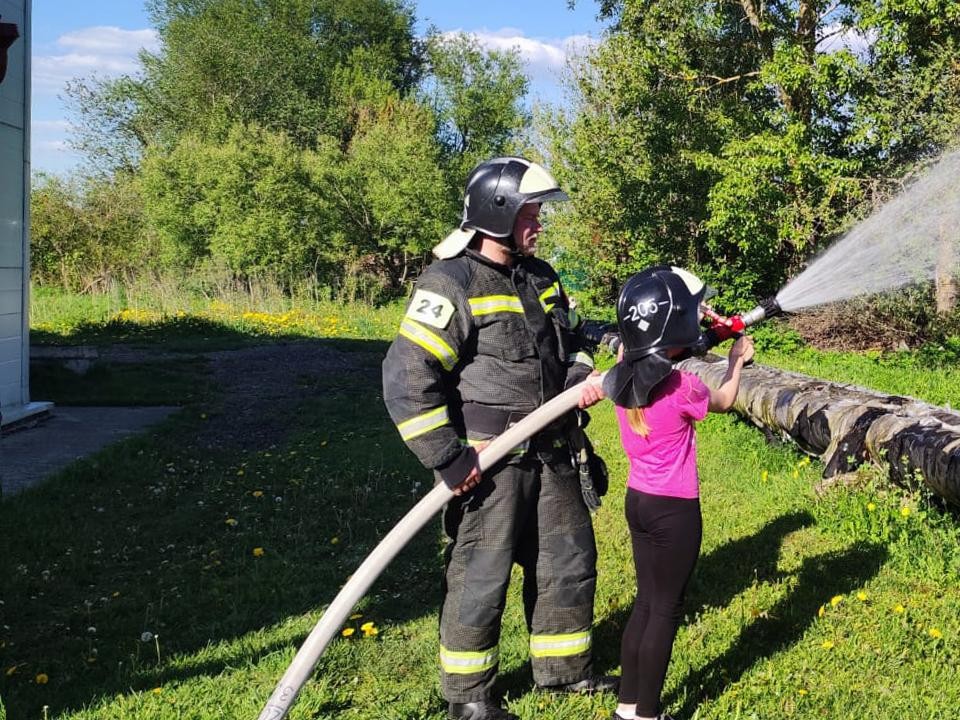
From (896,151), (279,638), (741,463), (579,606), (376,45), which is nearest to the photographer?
(579,606)

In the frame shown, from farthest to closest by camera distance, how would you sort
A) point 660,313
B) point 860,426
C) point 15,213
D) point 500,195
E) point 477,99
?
point 477,99
point 15,213
point 860,426
point 500,195
point 660,313

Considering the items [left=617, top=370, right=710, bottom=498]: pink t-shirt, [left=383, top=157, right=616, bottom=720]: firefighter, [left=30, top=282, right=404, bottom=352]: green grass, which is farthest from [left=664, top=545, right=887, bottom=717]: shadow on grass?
[left=30, top=282, right=404, bottom=352]: green grass

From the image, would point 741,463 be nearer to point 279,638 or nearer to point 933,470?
point 933,470

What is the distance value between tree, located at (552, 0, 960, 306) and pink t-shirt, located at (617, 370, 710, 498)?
11125 mm

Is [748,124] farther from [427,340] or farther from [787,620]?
[427,340]

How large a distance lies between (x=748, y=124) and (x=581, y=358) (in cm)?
1291

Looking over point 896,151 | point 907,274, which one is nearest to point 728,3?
point 896,151

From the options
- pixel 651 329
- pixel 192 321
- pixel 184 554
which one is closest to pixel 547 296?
pixel 651 329

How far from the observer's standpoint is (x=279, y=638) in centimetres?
473

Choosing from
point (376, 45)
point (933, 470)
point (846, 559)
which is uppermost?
point (376, 45)

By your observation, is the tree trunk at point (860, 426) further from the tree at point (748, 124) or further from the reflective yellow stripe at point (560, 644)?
the tree at point (748, 124)

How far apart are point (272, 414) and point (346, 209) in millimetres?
22067

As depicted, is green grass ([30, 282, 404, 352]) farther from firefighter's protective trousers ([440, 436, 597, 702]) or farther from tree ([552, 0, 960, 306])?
firefighter's protective trousers ([440, 436, 597, 702])

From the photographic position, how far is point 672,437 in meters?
3.51
